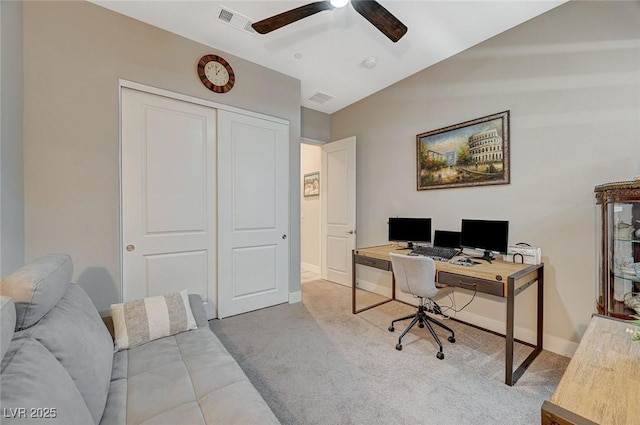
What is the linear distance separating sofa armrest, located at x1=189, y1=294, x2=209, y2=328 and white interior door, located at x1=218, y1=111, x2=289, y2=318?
97 centimetres

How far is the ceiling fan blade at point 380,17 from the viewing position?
167 centimetres

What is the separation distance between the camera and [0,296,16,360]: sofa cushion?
742mm

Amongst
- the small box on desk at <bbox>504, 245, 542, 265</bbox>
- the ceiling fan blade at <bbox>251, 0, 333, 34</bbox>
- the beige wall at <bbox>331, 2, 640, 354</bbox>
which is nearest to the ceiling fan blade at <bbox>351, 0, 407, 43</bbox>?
the ceiling fan blade at <bbox>251, 0, 333, 34</bbox>

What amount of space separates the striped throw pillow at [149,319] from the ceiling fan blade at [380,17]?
89.6 inches

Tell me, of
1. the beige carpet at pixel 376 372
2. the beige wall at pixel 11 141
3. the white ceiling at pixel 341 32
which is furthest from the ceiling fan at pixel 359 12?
the beige carpet at pixel 376 372

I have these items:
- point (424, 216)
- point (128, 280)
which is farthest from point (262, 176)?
point (424, 216)

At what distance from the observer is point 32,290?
975mm

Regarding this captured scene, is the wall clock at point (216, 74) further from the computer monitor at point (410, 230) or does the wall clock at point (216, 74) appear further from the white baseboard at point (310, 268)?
the white baseboard at point (310, 268)

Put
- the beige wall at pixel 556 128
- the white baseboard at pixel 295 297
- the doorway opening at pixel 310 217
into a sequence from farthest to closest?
the doorway opening at pixel 310 217 → the white baseboard at pixel 295 297 → the beige wall at pixel 556 128

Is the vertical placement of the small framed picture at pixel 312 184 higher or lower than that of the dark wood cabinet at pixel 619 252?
higher

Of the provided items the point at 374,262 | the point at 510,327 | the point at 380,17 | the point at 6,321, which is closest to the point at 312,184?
the point at 374,262

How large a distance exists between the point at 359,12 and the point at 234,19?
126cm

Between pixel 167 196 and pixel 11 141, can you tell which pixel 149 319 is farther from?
pixel 11 141

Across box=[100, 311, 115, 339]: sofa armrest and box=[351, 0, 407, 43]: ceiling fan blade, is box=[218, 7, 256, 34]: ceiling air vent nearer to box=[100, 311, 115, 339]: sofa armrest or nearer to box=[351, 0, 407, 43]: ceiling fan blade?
box=[351, 0, 407, 43]: ceiling fan blade
